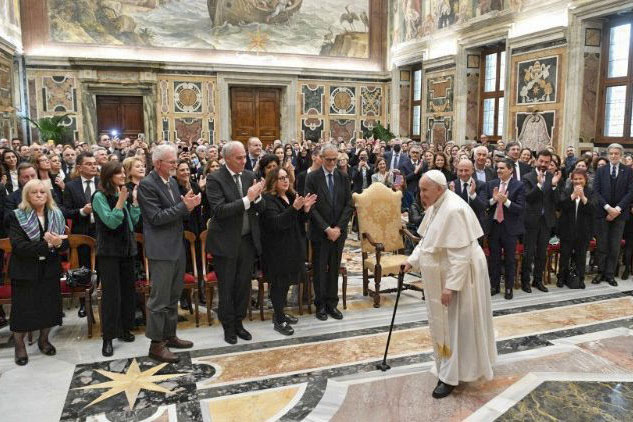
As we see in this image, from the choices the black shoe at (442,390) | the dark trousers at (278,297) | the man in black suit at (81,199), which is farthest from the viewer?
the man in black suit at (81,199)

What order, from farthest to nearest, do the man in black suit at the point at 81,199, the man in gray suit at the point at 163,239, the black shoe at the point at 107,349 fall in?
the man in black suit at the point at 81,199
the black shoe at the point at 107,349
the man in gray suit at the point at 163,239

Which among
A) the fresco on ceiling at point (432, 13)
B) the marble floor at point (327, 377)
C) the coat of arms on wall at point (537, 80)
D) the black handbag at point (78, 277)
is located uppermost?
the fresco on ceiling at point (432, 13)

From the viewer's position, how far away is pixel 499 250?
20.2 feet

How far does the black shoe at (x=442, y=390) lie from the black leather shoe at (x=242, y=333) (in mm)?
1855

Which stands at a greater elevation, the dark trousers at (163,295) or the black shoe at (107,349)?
the dark trousers at (163,295)

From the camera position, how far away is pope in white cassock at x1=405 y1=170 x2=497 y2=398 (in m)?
3.51

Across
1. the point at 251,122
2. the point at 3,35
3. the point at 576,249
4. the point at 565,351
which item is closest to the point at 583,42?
the point at 576,249

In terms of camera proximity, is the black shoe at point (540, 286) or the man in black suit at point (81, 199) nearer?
the man in black suit at point (81, 199)

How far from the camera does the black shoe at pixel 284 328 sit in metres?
4.95

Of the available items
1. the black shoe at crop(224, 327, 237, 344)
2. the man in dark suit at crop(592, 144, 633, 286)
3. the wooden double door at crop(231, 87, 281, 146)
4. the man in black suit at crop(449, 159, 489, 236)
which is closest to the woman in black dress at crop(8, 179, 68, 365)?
the black shoe at crop(224, 327, 237, 344)

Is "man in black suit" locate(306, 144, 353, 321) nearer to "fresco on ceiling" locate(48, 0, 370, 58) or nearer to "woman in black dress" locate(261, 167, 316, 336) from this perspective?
"woman in black dress" locate(261, 167, 316, 336)

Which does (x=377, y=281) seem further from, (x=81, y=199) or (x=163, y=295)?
(x=81, y=199)

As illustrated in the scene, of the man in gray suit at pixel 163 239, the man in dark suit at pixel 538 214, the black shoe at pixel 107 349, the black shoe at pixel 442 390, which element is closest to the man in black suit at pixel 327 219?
the man in gray suit at pixel 163 239

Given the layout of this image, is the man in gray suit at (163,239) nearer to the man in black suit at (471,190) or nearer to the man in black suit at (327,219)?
the man in black suit at (327,219)
